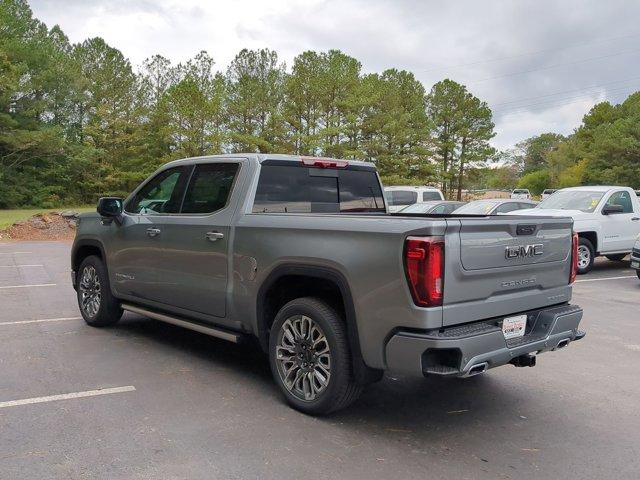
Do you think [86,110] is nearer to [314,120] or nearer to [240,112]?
[240,112]

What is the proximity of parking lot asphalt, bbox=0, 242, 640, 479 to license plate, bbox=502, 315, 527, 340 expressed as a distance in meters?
0.67

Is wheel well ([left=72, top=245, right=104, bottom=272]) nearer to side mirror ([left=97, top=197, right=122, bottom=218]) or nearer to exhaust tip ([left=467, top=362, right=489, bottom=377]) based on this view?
side mirror ([left=97, top=197, right=122, bottom=218])

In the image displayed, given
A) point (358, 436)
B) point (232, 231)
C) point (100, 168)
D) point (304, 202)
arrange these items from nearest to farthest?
point (358, 436), point (232, 231), point (304, 202), point (100, 168)

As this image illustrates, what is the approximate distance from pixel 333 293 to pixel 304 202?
1.19 metres

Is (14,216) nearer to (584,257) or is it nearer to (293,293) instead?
(584,257)

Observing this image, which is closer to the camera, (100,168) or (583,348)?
(583,348)

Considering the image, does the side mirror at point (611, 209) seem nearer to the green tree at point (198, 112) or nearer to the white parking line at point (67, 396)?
the white parking line at point (67, 396)

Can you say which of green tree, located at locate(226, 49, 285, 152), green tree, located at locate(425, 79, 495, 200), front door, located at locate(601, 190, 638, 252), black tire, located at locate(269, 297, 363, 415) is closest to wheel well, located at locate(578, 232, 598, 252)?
front door, located at locate(601, 190, 638, 252)

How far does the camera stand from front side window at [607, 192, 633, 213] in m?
12.9

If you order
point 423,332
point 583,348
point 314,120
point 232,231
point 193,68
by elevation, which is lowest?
point 583,348

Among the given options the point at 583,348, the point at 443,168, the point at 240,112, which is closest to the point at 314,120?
the point at 240,112

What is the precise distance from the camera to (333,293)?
425 centimetres

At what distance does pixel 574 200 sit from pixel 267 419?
446 inches

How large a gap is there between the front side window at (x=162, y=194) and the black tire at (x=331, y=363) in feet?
6.56
